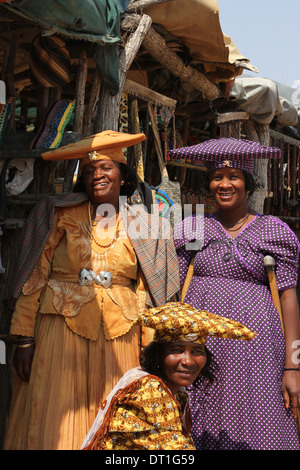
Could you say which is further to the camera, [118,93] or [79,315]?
[118,93]

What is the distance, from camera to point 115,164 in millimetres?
3350

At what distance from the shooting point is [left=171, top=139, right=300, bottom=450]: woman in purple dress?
307 centimetres

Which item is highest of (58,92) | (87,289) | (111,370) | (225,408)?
(58,92)

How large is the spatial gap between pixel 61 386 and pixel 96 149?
4.29 feet

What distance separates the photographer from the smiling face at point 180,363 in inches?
103

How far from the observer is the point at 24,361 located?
3078mm

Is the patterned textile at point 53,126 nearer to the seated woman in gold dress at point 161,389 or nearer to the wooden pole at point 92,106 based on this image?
the wooden pole at point 92,106

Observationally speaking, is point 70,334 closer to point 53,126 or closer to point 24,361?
point 24,361

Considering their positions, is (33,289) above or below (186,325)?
above

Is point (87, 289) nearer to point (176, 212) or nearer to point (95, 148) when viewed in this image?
point (95, 148)

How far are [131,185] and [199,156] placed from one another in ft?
1.47

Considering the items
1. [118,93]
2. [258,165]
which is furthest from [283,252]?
[258,165]
